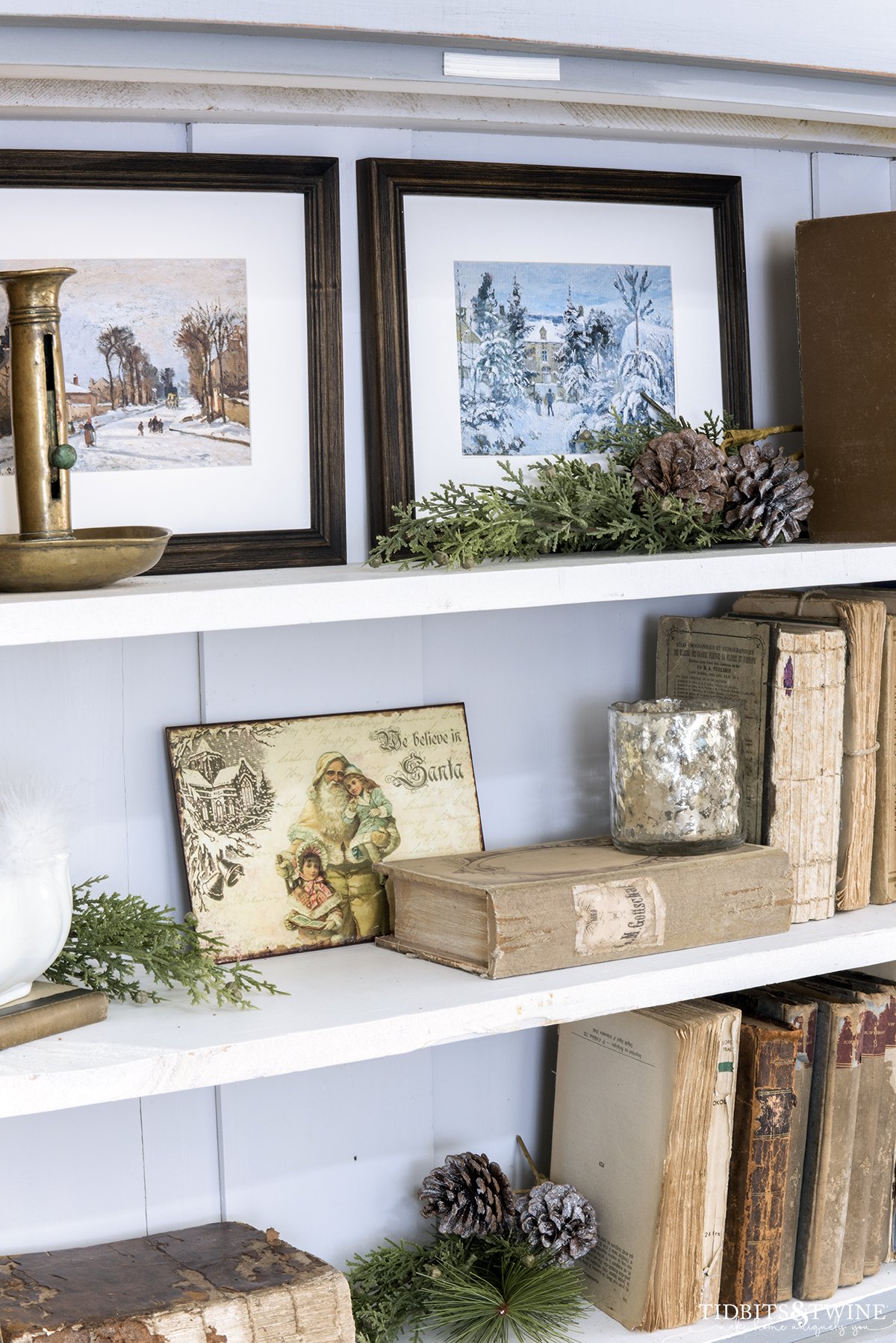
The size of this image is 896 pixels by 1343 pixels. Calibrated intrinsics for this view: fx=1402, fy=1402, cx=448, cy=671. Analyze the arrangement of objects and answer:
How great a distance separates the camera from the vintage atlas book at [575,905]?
96 centimetres

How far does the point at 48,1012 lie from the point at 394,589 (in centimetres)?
34

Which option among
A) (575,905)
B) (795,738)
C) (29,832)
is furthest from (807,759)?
(29,832)

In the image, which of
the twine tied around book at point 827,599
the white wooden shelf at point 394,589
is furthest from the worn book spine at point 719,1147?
the white wooden shelf at point 394,589

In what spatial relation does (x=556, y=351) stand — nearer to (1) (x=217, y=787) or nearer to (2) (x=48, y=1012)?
(1) (x=217, y=787)

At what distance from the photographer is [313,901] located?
1053 millimetres

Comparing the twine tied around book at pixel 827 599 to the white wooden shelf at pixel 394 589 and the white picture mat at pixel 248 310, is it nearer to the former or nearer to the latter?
the white wooden shelf at pixel 394 589

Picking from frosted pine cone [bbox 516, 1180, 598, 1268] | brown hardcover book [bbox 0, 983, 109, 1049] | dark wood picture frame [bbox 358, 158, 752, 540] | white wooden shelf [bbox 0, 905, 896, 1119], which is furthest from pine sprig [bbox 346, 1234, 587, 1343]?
dark wood picture frame [bbox 358, 158, 752, 540]

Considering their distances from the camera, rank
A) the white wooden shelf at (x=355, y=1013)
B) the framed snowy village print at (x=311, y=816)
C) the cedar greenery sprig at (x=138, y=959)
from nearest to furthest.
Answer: the white wooden shelf at (x=355, y=1013)
the cedar greenery sprig at (x=138, y=959)
the framed snowy village print at (x=311, y=816)

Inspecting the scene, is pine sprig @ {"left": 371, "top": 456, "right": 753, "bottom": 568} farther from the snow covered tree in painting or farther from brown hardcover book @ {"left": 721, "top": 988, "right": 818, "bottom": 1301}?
brown hardcover book @ {"left": 721, "top": 988, "right": 818, "bottom": 1301}

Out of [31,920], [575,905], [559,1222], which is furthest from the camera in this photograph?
[559,1222]

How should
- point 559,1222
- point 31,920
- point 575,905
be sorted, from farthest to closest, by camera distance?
point 559,1222 → point 575,905 → point 31,920

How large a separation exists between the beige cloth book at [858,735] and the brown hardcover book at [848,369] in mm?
63

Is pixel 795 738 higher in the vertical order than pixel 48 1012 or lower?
higher

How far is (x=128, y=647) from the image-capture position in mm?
1039
